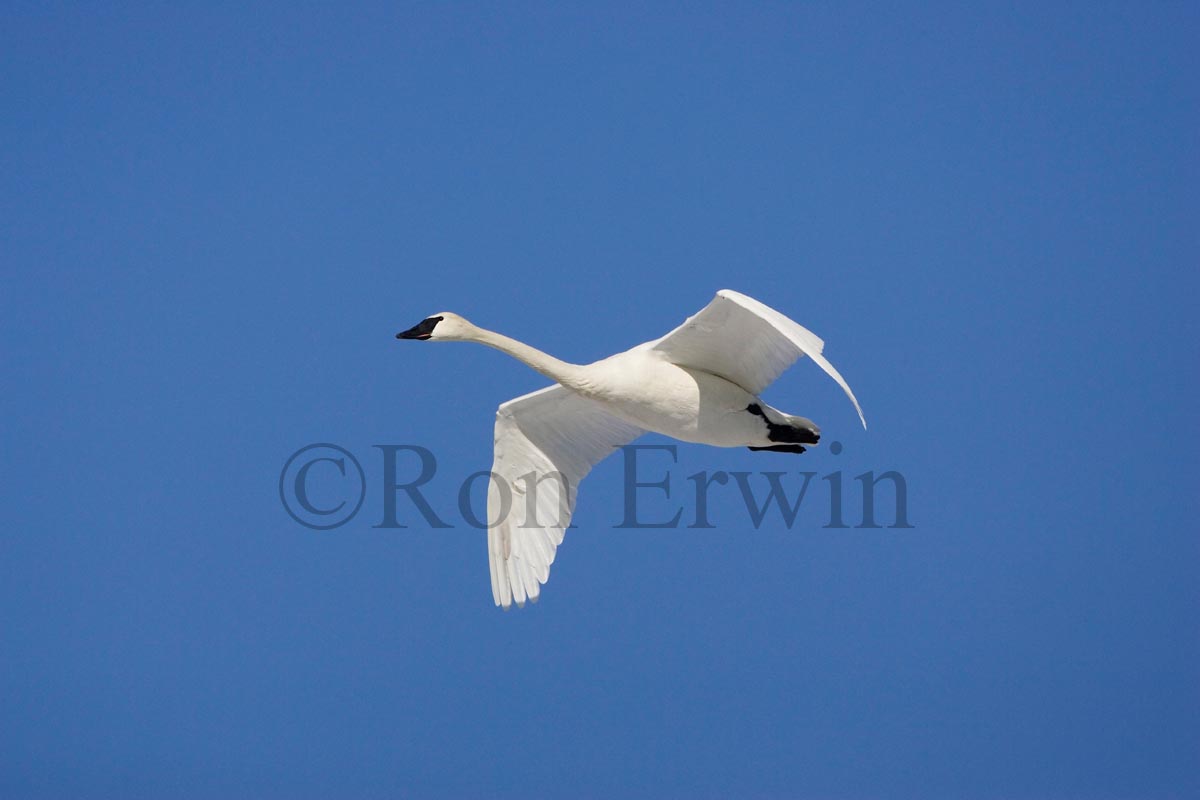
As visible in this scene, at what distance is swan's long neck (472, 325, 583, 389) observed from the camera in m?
13.1

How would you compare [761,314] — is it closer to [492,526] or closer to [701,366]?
[701,366]

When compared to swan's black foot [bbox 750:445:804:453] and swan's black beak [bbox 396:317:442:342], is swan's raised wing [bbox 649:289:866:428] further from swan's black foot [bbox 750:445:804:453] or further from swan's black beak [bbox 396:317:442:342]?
swan's black beak [bbox 396:317:442:342]

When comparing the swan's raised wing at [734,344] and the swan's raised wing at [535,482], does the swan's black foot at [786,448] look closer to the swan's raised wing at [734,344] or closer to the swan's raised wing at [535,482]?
the swan's raised wing at [734,344]

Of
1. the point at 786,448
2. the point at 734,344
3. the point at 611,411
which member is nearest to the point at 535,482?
the point at 611,411

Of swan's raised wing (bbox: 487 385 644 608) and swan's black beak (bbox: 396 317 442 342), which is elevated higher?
swan's black beak (bbox: 396 317 442 342)

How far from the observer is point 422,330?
13406 millimetres

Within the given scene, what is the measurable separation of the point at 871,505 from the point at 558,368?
3.38 metres

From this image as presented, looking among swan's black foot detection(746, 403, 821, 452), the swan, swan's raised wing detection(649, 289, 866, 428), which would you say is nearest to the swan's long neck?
the swan

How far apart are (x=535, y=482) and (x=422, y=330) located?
194 centimetres

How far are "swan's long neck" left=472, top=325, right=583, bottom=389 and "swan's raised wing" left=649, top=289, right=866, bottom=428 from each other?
0.68 m

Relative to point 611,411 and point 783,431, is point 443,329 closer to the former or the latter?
point 611,411

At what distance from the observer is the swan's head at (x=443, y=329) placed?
13.4 metres

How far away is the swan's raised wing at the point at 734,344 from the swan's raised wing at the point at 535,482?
4.28 feet

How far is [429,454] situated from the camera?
15.0 meters
